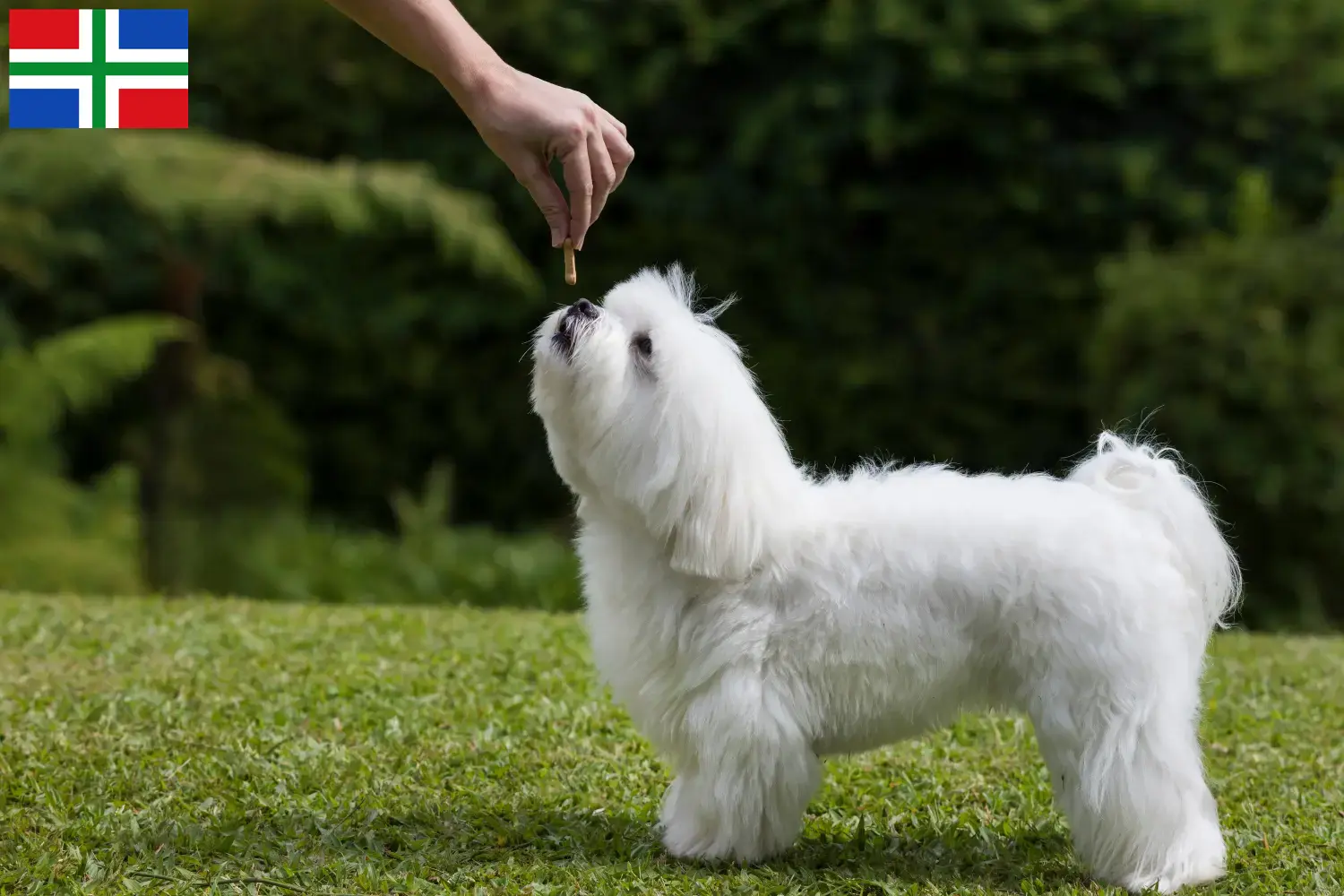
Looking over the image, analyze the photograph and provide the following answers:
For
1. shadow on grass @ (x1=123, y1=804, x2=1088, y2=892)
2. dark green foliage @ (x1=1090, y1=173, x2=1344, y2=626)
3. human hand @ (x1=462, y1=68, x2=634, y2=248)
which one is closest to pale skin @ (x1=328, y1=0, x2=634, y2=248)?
human hand @ (x1=462, y1=68, x2=634, y2=248)

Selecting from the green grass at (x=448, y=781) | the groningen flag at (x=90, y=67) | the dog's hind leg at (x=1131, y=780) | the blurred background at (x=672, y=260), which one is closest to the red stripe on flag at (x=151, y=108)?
the groningen flag at (x=90, y=67)

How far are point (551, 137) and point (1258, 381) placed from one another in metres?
5.70

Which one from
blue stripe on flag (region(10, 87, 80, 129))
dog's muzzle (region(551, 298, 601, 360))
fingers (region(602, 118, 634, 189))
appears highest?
blue stripe on flag (region(10, 87, 80, 129))

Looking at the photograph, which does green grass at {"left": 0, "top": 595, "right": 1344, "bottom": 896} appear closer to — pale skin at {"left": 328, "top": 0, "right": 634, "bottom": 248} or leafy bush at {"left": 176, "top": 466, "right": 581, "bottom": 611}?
pale skin at {"left": 328, "top": 0, "right": 634, "bottom": 248}

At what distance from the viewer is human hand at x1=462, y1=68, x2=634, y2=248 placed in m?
3.29

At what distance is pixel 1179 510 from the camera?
139 inches

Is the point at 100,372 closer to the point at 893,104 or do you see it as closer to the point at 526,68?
the point at 526,68

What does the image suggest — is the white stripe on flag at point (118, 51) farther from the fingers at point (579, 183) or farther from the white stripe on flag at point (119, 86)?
the fingers at point (579, 183)

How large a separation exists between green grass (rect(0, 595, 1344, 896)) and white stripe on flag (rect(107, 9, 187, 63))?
11.7 feet

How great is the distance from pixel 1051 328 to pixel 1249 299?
1.97m

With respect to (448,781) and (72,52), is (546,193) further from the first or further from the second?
(72,52)

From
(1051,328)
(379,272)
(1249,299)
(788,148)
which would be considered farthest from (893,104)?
(379,272)

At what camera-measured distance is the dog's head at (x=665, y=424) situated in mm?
3291

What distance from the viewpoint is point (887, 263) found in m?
10.3
